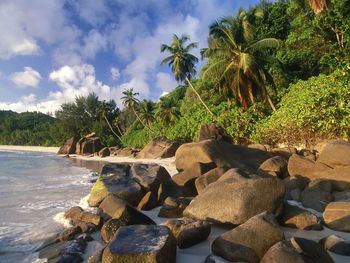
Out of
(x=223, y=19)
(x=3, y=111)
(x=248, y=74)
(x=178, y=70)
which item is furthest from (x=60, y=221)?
(x=3, y=111)

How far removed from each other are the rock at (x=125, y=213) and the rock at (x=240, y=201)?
885 millimetres

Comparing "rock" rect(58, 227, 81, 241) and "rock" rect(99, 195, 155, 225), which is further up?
"rock" rect(99, 195, 155, 225)

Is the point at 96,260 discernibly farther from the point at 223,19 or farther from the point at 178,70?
the point at 178,70

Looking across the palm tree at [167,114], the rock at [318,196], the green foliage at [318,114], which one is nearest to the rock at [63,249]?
the rock at [318,196]

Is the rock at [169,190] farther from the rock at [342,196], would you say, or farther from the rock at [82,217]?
the rock at [342,196]

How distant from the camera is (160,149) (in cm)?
3111

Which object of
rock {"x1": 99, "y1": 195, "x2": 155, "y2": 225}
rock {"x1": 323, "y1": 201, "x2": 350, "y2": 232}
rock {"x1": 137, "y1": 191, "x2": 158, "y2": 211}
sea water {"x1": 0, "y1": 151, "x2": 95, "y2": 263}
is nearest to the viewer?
rock {"x1": 323, "y1": 201, "x2": 350, "y2": 232}

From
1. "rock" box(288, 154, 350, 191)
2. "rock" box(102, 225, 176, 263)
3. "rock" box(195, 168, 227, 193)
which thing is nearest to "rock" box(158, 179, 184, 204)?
"rock" box(195, 168, 227, 193)

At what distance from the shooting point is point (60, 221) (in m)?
7.48

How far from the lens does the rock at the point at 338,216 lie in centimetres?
563

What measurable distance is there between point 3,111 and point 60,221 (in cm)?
14642

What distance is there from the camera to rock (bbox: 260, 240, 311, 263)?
394cm

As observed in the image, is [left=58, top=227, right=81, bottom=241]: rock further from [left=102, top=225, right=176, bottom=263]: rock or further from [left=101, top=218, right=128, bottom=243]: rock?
[left=102, top=225, right=176, bottom=263]: rock

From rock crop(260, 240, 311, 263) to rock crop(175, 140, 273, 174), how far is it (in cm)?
620
